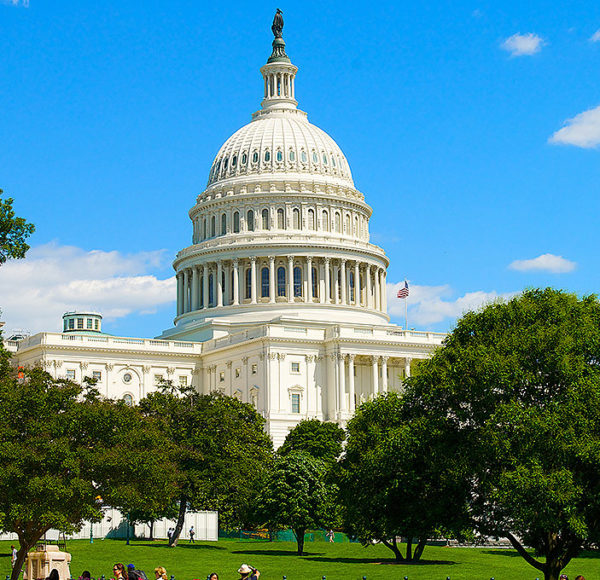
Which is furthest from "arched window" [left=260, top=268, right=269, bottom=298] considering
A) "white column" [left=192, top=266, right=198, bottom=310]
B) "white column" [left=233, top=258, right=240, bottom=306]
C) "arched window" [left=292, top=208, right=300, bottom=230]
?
"white column" [left=192, top=266, right=198, bottom=310]

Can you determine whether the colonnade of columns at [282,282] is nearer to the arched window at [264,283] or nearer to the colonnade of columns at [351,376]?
the arched window at [264,283]

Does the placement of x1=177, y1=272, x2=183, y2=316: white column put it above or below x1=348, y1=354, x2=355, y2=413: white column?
above

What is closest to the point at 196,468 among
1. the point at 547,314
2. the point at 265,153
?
the point at 547,314

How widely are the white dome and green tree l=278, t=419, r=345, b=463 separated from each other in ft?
176

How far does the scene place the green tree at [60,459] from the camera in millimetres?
57375

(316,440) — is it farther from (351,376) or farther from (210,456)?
(210,456)

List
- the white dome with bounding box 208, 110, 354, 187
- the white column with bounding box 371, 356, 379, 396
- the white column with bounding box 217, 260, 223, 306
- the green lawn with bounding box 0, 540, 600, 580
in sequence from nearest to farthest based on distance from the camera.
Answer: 1. the green lawn with bounding box 0, 540, 600, 580
2. the white column with bounding box 371, 356, 379, 396
3. the white column with bounding box 217, 260, 223, 306
4. the white dome with bounding box 208, 110, 354, 187

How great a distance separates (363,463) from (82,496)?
14.4 meters

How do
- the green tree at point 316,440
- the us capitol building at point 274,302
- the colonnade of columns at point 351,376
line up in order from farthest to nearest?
the us capitol building at point 274,302 < the colonnade of columns at point 351,376 < the green tree at point 316,440

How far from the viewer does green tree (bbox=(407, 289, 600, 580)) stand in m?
48.9

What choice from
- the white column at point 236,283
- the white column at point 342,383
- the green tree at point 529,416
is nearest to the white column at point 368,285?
the white column at point 236,283

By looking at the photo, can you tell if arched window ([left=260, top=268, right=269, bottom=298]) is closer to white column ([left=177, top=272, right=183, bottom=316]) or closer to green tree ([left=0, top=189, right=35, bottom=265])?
white column ([left=177, top=272, right=183, bottom=316])

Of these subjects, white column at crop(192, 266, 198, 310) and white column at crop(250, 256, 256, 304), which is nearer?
white column at crop(250, 256, 256, 304)

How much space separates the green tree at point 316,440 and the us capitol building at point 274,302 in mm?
11035
